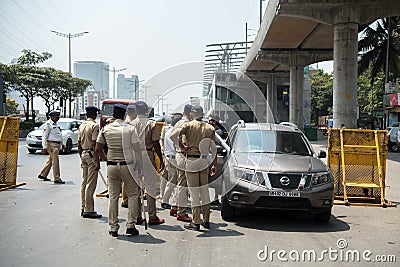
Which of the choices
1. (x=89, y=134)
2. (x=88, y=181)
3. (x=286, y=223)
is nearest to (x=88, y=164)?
(x=88, y=181)

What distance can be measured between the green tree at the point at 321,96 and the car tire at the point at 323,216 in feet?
240

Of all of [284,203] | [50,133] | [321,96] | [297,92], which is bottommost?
[284,203]

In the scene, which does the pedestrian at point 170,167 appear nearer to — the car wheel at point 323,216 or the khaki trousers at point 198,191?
the khaki trousers at point 198,191

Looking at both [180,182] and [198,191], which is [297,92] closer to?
[180,182]

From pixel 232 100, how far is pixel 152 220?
33824 millimetres

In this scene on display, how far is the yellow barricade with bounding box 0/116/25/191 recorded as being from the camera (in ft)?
35.2

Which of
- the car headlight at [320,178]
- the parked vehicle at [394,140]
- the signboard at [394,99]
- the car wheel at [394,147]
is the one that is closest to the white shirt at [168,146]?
the car headlight at [320,178]

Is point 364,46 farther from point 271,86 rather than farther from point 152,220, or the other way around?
point 152,220

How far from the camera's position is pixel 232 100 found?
40781mm

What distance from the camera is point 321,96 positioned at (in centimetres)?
8225

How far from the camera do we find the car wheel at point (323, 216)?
24.9 feet

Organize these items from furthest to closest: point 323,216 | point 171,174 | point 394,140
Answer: point 394,140 < point 171,174 < point 323,216

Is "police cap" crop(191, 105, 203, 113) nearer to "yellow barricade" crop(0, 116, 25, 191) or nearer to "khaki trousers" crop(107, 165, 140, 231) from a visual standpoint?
"khaki trousers" crop(107, 165, 140, 231)

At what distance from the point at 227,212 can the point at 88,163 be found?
2.55 meters
